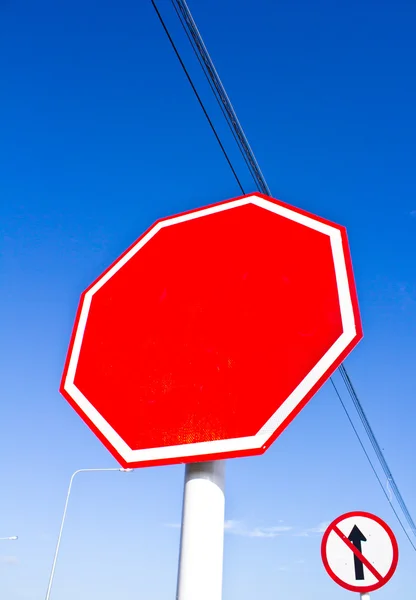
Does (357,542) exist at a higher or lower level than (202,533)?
lower

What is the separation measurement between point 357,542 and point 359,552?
0.06 metres

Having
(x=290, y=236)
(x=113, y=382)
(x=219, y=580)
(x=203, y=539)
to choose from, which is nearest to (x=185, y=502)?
(x=203, y=539)

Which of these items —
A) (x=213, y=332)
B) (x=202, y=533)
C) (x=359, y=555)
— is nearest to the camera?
(x=202, y=533)

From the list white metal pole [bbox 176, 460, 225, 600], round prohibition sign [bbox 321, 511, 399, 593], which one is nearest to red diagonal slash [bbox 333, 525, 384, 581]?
round prohibition sign [bbox 321, 511, 399, 593]

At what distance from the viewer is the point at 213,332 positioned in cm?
163

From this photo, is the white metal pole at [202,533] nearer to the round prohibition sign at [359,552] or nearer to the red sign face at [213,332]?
the red sign face at [213,332]

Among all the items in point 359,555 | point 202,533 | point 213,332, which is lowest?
point 359,555

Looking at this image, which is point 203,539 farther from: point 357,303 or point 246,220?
point 246,220

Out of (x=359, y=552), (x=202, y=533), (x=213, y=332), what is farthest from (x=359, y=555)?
(x=213, y=332)

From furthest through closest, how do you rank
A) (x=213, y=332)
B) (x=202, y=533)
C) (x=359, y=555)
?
(x=359, y=555) < (x=213, y=332) < (x=202, y=533)

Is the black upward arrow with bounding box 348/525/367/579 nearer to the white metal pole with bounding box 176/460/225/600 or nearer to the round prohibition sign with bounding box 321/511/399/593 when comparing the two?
the round prohibition sign with bounding box 321/511/399/593

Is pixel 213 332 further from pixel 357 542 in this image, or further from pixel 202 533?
pixel 357 542

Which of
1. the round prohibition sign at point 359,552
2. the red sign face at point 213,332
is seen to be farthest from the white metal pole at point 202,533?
the round prohibition sign at point 359,552

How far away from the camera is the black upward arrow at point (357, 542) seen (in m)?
3.14
